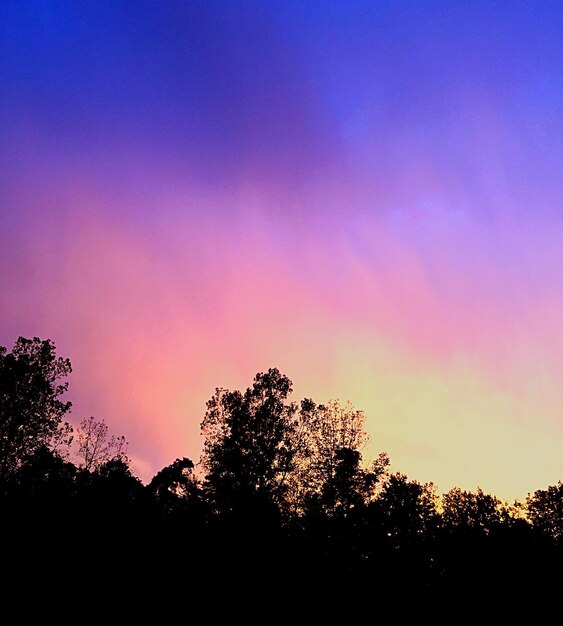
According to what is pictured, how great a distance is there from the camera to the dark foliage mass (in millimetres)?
17750

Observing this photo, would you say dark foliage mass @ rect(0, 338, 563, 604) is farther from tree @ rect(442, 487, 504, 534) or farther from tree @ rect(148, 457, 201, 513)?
tree @ rect(442, 487, 504, 534)

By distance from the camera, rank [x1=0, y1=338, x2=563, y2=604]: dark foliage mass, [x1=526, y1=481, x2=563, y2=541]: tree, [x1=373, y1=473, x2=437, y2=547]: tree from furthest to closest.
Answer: [x1=526, y1=481, x2=563, y2=541]: tree
[x1=373, y1=473, x2=437, y2=547]: tree
[x1=0, y1=338, x2=563, y2=604]: dark foliage mass

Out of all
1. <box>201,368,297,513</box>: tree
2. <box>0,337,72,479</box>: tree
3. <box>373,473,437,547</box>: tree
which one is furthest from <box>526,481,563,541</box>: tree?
<box>0,337,72,479</box>: tree

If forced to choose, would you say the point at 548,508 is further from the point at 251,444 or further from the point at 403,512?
the point at 251,444

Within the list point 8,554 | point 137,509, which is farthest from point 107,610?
point 137,509

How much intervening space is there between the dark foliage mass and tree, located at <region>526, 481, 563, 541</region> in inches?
1085

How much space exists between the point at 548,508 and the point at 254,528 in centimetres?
4566

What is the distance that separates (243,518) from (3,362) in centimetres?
2337

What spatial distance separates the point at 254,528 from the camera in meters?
21.1

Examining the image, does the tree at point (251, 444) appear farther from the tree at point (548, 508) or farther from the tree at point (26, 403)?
the tree at point (548, 508)

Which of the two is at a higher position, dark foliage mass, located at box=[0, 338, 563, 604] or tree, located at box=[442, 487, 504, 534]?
tree, located at box=[442, 487, 504, 534]

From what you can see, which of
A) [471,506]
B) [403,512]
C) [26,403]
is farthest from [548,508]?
[26,403]

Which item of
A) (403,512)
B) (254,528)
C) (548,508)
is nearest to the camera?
(254,528)

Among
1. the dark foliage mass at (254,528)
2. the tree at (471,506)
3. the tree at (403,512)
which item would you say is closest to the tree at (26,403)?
the dark foliage mass at (254,528)
